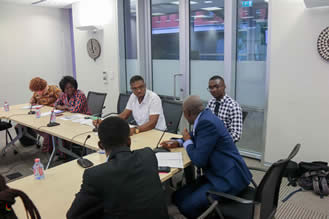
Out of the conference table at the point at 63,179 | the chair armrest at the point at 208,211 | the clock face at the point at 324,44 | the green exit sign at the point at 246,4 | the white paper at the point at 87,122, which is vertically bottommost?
the chair armrest at the point at 208,211

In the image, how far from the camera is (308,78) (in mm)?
3160

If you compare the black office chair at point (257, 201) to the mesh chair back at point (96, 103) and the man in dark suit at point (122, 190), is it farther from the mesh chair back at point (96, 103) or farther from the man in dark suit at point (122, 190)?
the mesh chair back at point (96, 103)

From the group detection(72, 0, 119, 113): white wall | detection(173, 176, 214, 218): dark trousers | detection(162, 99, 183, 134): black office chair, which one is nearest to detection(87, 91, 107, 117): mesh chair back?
detection(162, 99, 183, 134): black office chair

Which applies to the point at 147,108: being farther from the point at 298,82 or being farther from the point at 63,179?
the point at 298,82

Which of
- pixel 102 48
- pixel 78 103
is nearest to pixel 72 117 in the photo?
pixel 78 103

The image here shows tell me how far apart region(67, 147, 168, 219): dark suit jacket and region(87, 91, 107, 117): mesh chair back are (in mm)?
2758

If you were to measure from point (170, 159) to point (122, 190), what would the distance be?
0.97m

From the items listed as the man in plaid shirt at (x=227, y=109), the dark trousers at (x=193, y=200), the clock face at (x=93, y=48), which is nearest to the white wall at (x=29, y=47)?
the clock face at (x=93, y=48)

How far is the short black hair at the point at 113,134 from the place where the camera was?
1389 mm

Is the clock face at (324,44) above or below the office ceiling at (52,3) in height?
below

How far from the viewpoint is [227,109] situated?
2900 millimetres

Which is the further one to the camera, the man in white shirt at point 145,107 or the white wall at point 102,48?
the white wall at point 102,48

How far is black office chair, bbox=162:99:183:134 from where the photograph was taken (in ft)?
10.3

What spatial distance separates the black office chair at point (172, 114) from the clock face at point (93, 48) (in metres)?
2.96
